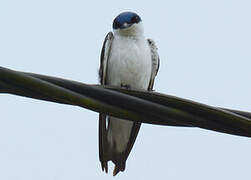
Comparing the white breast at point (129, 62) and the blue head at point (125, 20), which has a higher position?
the blue head at point (125, 20)

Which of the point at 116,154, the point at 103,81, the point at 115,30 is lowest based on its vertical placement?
the point at 116,154

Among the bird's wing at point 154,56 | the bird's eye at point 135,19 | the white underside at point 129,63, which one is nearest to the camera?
the white underside at point 129,63

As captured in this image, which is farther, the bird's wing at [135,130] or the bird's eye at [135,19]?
the bird's eye at [135,19]

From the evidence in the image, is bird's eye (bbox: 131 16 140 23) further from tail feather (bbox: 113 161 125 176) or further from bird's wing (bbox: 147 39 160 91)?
tail feather (bbox: 113 161 125 176)

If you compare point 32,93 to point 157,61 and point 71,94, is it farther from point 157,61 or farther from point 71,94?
point 157,61

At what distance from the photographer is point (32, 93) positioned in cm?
268

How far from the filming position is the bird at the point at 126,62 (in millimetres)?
5070

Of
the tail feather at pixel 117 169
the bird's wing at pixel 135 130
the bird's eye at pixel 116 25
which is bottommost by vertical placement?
the tail feather at pixel 117 169

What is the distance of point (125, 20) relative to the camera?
5.31m

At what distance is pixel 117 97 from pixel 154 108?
16 centimetres

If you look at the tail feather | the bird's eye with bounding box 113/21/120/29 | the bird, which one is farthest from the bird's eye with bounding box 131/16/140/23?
the tail feather

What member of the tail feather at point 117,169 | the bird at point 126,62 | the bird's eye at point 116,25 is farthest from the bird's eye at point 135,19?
the tail feather at point 117,169

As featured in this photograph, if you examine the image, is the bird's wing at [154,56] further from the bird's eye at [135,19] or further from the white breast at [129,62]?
the bird's eye at [135,19]

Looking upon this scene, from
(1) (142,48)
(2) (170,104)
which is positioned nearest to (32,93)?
(2) (170,104)
